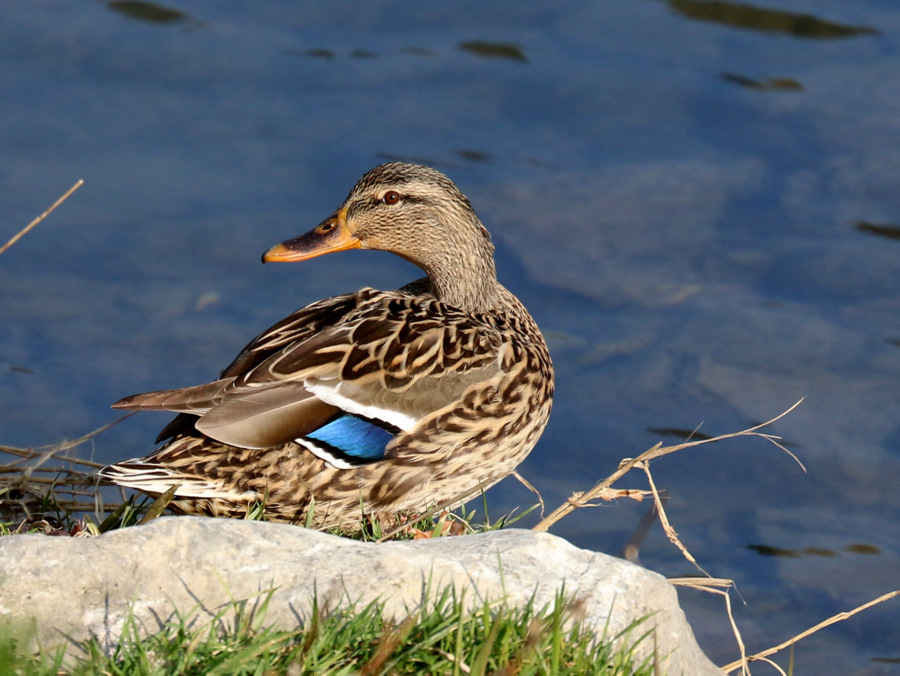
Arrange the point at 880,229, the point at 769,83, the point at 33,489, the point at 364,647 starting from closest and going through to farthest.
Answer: the point at 364,647
the point at 33,489
the point at 880,229
the point at 769,83

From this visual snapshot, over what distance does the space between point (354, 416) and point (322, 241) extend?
4.02 ft

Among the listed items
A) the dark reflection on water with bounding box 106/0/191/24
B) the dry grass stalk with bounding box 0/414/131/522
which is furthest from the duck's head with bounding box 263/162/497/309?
the dark reflection on water with bounding box 106/0/191/24

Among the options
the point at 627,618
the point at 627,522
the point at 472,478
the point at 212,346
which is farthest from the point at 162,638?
the point at 212,346

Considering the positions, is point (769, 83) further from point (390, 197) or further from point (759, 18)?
point (390, 197)

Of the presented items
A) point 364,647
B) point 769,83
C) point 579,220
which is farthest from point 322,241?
point 769,83

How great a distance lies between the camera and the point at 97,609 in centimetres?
329

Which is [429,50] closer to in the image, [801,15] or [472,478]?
[801,15]

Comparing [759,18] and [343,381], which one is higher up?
[759,18]

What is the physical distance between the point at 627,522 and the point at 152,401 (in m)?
4.22

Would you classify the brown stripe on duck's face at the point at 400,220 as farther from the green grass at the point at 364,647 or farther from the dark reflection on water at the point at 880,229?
the dark reflection on water at the point at 880,229

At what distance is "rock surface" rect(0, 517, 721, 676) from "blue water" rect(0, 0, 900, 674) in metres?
3.69

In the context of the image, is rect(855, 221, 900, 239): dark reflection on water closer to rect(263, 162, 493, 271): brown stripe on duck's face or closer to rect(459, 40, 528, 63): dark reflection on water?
rect(459, 40, 528, 63): dark reflection on water

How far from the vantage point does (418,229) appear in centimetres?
571

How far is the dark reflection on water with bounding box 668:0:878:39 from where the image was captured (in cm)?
1100
